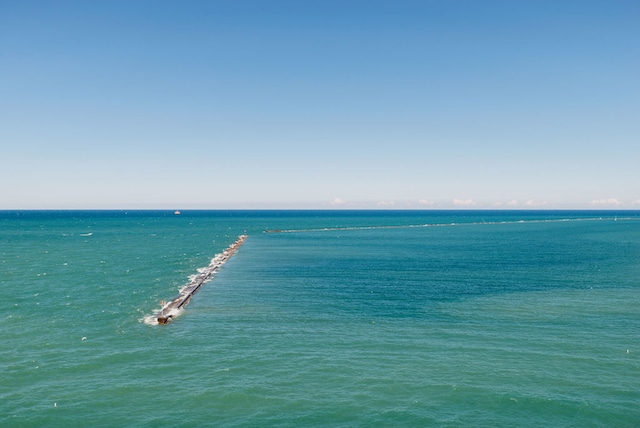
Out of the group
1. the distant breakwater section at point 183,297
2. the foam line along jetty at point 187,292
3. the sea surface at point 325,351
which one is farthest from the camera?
the foam line along jetty at point 187,292

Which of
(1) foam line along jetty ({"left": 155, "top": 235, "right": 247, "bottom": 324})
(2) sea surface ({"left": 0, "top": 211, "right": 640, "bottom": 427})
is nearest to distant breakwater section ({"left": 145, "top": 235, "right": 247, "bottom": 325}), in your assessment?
(1) foam line along jetty ({"left": 155, "top": 235, "right": 247, "bottom": 324})

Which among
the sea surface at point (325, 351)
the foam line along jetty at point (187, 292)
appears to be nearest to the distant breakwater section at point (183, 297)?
the foam line along jetty at point (187, 292)

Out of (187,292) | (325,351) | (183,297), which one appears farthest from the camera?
(187,292)

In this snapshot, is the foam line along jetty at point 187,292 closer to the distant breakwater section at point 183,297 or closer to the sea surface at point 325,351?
the distant breakwater section at point 183,297

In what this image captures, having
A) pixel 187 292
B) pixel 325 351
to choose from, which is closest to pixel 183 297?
pixel 187 292

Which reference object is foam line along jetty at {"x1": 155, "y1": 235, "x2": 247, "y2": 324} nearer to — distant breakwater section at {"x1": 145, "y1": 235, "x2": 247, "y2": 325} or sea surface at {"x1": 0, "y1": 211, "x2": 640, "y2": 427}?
distant breakwater section at {"x1": 145, "y1": 235, "x2": 247, "y2": 325}

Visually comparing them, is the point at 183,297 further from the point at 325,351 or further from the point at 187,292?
the point at 325,351

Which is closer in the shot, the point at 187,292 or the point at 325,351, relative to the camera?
the point at 325,351

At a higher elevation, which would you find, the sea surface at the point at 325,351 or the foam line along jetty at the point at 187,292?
the foam line along jetty at the point at 187,292

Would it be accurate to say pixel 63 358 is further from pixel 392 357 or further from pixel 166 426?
pixel 392 357

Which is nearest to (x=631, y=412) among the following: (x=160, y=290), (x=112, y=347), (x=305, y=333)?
(x=305, y=333)

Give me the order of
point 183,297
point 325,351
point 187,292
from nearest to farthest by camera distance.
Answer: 1. point 325,351
2. point 183,297
3. point 187,292

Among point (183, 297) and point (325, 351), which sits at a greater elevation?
point (183, 297)
